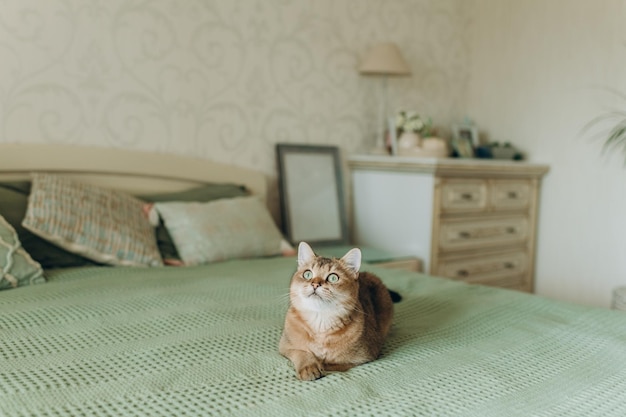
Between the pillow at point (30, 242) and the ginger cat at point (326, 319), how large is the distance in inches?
43.6

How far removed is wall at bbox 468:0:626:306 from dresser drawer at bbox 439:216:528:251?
202mm

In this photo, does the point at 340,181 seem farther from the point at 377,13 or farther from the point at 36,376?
the point at 36,376

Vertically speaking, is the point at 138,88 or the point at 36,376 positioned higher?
the point at 138,88

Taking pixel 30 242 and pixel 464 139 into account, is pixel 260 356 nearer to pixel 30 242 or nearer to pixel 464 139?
pixel 30 242

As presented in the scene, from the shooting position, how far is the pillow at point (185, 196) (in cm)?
225

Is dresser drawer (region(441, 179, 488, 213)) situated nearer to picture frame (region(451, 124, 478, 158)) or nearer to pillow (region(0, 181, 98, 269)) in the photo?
picture frame (region(451, 124, 478, 158))

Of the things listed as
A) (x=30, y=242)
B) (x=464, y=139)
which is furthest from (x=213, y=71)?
(x=464, y=139)

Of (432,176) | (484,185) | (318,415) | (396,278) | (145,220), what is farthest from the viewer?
(484,185)

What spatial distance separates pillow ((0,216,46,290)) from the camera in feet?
5.63

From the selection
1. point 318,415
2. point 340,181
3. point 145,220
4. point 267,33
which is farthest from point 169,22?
point 318,415

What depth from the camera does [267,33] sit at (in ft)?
9.37

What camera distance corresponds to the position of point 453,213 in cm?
294

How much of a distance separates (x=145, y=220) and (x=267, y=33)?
1.20 metres

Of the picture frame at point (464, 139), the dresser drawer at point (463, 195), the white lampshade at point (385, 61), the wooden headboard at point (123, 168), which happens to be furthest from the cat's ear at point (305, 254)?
the picture frame at point (464, 139)
